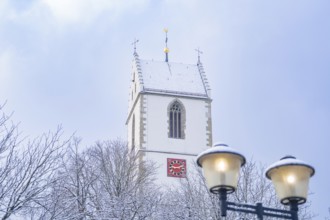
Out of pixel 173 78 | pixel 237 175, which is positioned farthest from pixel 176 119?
pixel 237 175

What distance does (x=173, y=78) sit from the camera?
168 feet

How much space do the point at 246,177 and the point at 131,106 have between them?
2981cm

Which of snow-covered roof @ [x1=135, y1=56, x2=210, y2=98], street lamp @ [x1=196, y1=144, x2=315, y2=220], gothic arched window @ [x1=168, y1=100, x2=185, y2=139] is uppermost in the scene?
snow-covered roof @ [x1=135, y1=56, x2=210, y2=98]

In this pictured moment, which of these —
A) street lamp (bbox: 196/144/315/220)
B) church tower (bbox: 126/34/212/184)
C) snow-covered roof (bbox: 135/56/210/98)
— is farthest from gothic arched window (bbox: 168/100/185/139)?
street lamp (bbox: 196/144/315/220)

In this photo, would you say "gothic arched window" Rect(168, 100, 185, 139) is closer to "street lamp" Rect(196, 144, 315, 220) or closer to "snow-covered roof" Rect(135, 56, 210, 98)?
"snow-covered roof" Rect(135, 56, 210, 98)

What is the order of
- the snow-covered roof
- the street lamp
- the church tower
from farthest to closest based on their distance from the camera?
the snow-covered roof → the church tower → the street lamp

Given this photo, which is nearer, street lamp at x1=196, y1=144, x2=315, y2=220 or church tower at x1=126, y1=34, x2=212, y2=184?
street lamp at x1=196, y1=144, x2=315, y2=220

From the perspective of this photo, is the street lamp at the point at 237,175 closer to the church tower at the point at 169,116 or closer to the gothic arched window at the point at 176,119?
the church tower at the point at 169,116

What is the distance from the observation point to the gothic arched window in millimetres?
47750

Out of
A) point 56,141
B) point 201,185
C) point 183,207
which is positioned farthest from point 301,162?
point 201,185

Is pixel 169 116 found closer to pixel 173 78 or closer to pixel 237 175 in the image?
pixel 173 78

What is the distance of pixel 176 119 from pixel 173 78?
4.13m

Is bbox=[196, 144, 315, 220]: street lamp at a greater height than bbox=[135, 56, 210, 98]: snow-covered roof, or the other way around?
bbox=[135, 56, 210, 98]: snow-covered roof

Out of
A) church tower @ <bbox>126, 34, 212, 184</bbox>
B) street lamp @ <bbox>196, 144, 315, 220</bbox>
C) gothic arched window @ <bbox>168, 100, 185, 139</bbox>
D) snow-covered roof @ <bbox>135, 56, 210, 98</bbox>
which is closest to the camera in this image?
street lamp @ <bbox>196, 144, 315, 220</bbox>
